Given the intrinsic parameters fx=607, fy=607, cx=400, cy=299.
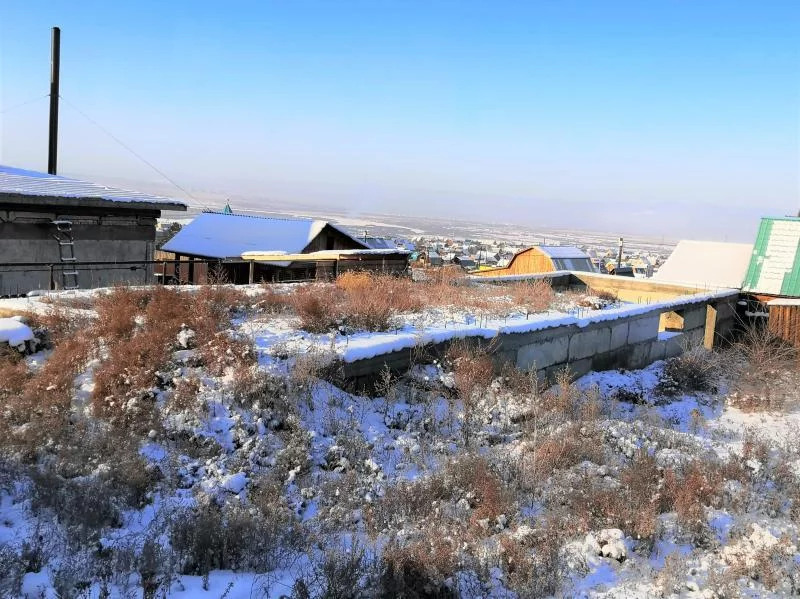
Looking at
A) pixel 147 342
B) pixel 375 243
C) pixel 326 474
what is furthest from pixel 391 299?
pixel 375 243

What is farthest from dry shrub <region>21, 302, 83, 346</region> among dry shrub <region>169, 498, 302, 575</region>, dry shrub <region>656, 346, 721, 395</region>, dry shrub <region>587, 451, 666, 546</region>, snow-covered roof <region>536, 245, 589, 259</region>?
snow-covered roof <region>536, 245, 589, 259</region>

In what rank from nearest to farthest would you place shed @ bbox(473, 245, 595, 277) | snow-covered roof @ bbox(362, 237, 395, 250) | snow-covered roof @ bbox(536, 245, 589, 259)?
shed @ bbox(473, 245, 595, 277)
snow-covered roof @ bbox(536, 245, 589, 259)
snow-covered roof @ bbox(362, 237, 395, 250)

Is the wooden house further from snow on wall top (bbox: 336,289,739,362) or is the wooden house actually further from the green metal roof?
the green metal roof

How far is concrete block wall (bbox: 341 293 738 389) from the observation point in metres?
9.24

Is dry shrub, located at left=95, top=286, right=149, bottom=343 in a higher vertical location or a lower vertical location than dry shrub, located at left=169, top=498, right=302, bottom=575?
higher

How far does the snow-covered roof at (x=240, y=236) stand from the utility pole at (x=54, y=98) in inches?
208

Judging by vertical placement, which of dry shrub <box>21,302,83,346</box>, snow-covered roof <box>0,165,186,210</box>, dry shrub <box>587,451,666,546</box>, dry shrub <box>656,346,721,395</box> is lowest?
dry shrub <box>656,346,721,395</box>

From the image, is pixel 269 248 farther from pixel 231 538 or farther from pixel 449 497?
pixel 231 538

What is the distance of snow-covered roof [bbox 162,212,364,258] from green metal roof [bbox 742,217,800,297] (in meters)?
15.4

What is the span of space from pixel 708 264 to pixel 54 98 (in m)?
26.5

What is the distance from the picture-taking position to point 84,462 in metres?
5.95

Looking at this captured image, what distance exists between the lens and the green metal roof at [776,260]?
21266 mm

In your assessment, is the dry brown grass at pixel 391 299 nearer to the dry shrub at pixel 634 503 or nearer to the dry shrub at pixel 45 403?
the dry shrub at pixel 45 403

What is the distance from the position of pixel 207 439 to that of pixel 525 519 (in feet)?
11.4
